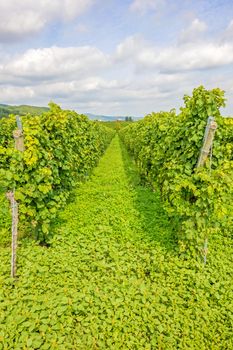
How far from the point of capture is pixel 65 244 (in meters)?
6.14

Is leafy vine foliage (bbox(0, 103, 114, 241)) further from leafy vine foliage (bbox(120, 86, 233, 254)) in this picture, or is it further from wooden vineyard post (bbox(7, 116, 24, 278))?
leafy vine foliage (bbox(120, 86, 233, 254))

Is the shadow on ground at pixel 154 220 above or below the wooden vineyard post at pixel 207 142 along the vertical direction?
below

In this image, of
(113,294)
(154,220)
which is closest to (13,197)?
(113,294)

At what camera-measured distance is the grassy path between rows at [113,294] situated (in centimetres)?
379

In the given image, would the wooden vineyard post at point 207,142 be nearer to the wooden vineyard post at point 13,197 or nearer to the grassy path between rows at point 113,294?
the grassy path between rows at point 113,294

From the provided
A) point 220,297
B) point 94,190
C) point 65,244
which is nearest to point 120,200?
point 94,190

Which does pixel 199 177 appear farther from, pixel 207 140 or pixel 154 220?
pixel 154 220

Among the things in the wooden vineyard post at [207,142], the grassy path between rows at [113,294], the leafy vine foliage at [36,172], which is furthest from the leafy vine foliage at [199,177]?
the leafy vine foliage at [36,172]

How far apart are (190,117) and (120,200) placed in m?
4.39

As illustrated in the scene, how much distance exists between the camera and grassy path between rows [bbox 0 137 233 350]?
3795 millimetres

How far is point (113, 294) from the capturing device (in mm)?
4516

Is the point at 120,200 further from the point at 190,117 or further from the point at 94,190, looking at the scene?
the point at 190,117

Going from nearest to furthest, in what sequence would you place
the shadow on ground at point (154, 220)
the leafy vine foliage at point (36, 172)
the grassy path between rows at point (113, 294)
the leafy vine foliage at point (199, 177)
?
1. the grassy path between rows at point (113, 294)
2. the leafy vine foliage at point (199, 177)
3. the leafy vine foliage at point (36, 172)
4. the shadow on ground at point (154, 220)

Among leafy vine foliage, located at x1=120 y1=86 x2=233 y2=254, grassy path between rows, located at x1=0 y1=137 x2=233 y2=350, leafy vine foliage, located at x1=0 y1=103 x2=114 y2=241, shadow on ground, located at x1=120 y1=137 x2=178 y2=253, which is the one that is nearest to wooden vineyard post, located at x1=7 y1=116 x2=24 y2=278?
leafy vine foliage, located at x1=0 y1=103 x2=114 y2=241
